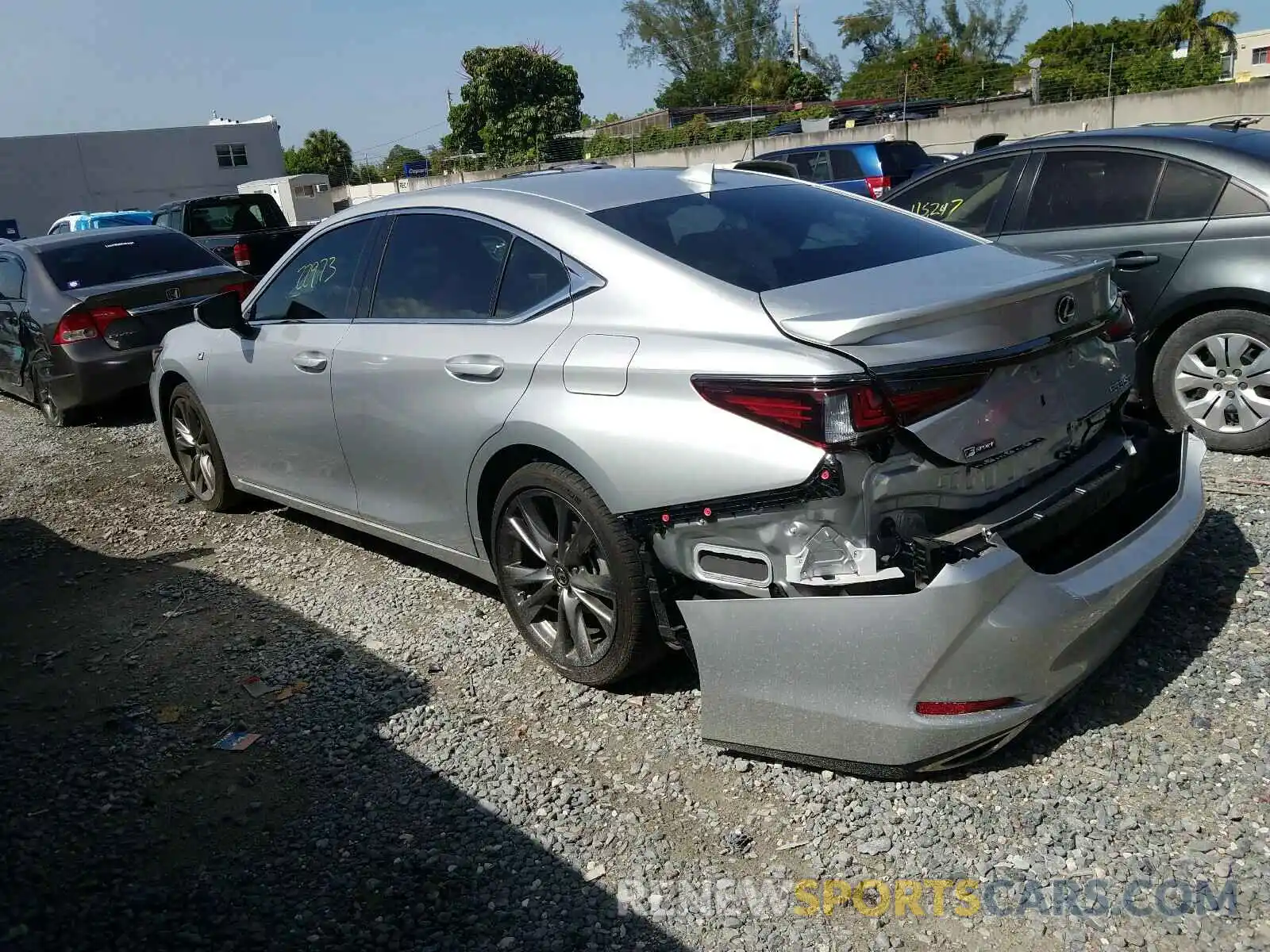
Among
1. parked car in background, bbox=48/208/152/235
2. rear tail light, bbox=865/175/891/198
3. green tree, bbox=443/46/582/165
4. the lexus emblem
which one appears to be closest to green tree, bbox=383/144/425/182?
green tree, bbox=443/46/582/165

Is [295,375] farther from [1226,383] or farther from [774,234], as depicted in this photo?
[1226,383]

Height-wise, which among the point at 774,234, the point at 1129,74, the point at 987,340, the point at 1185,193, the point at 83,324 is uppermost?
the point at 1129,74

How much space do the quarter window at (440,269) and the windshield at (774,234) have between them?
505 mm

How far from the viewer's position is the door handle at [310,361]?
4.37 meters

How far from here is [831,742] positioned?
110 inches

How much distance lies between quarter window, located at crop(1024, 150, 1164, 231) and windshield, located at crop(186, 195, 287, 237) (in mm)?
11655

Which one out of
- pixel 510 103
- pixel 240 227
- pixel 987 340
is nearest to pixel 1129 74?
pixel 240 227

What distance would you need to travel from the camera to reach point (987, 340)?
9.19 ft

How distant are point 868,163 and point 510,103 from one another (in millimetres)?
39166

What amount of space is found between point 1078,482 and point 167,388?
16.1ft

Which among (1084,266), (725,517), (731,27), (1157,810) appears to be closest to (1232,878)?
(1157,810)

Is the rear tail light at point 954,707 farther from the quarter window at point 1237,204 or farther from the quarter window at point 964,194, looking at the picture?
the quarter window at point 964,194

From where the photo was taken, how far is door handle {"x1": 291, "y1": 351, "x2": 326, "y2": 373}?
4367 millimetres

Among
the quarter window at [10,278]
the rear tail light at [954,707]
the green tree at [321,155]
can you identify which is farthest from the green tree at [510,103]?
the rear tail light at [954,707]
